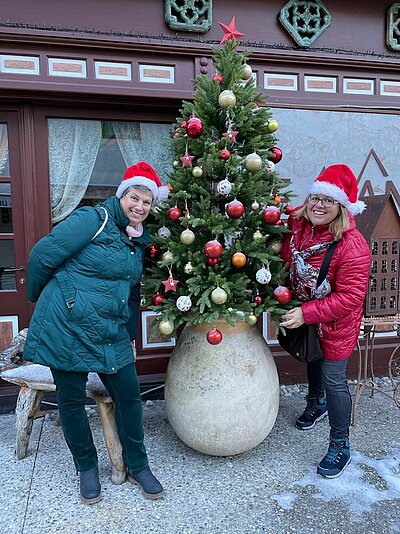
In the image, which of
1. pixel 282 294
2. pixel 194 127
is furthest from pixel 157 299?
pixel 194 127

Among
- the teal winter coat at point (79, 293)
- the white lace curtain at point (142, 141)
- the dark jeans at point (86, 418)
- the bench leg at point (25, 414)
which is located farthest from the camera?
the white lace curtain at point (142, 141)

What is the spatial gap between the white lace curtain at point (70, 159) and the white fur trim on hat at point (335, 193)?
7.30 feet

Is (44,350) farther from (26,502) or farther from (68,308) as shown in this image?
(26,502)

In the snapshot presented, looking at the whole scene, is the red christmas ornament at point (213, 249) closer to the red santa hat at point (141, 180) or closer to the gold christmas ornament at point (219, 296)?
the gold christmas ornament at point (219, 296)

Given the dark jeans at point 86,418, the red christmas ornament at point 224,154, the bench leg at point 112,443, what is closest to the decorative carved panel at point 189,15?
the red christmas ornament at point 224,154

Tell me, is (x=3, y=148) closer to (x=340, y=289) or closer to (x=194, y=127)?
(x=194, y=127)

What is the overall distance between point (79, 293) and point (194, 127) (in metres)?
1.16

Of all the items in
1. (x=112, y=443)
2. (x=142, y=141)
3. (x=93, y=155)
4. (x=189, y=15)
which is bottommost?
(x=112, y=443)

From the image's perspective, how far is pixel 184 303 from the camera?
8.03ft

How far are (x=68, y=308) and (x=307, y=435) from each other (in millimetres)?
2067

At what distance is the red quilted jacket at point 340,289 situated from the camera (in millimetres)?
2438

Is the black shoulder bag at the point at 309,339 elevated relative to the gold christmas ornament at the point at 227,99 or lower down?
lower down

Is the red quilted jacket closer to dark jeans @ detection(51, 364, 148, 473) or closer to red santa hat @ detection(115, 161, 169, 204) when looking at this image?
red santa hat @ detection(115, 161, 169, 204)

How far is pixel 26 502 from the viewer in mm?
2432
